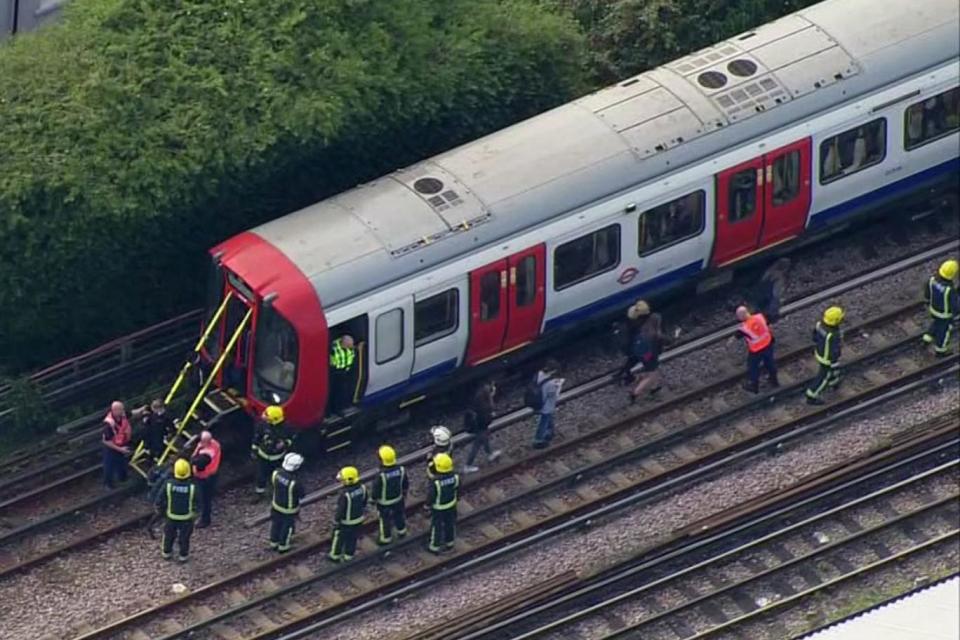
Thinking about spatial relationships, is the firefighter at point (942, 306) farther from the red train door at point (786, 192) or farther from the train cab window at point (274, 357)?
the train cab window at point (274, 357)

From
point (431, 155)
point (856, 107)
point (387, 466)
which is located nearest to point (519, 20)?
point (431, 155)

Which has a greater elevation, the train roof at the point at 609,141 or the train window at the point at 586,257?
the train roof at the point at 609,141

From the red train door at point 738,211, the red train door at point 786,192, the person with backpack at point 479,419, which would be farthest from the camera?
the red train door at point 786,192

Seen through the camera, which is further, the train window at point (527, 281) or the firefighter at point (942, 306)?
the firefighter at point (942, 306)

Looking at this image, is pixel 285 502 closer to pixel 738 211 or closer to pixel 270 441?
pixel 270 441

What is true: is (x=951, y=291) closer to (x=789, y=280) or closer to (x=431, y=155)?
(x=789, y=280)

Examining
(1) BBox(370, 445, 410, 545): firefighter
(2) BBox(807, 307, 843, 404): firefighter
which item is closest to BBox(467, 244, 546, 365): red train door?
(1) BBox(370, 445, 410, 545): firefighter

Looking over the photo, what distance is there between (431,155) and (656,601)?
6862 millimetres

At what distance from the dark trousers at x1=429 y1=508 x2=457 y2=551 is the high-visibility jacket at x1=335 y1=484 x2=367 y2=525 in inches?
34.0

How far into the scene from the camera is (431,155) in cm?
3534

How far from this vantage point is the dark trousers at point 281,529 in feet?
106

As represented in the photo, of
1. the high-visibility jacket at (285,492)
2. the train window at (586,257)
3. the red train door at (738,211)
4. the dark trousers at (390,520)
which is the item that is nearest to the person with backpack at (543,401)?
the train window at (586,257)

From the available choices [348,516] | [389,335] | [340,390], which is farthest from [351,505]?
[389,335]

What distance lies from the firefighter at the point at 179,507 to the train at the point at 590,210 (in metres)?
1.60
